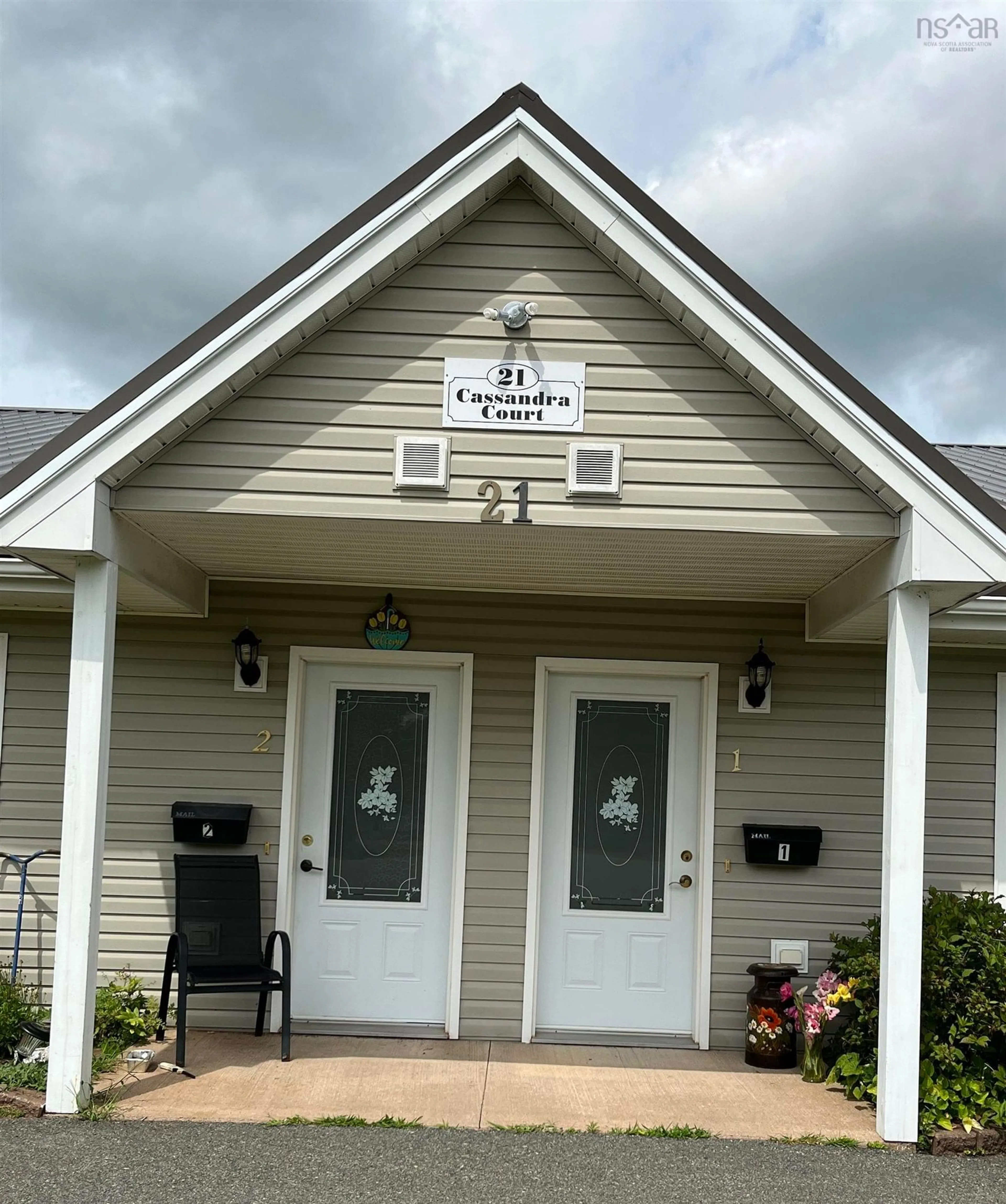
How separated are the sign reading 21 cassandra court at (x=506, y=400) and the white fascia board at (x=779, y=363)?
57 cm

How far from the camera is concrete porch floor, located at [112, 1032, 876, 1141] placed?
442 centimetres

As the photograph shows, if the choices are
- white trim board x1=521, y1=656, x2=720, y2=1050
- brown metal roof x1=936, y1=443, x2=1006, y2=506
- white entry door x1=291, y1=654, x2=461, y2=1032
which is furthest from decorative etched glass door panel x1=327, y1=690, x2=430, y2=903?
brown metal roof x1=936, y1=443, x2=1006, y2=506

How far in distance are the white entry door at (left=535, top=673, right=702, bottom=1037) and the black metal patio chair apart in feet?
4.96

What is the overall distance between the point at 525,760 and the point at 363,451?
2328mm

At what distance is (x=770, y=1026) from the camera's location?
5.37 metres

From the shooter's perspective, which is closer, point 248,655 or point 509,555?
point 509,555

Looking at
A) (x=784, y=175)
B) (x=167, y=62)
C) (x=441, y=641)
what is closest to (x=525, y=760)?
(x=441, y=641)

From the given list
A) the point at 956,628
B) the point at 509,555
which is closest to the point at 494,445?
the point at 509,555

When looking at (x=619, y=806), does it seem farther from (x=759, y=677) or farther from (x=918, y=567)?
(x=918, y=567)

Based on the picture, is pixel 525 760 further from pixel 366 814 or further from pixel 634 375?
pixel 634 375

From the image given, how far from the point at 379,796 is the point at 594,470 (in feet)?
8.60

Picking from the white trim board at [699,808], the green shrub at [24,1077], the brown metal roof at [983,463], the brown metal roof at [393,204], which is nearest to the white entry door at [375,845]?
the white trim board at [699,808]

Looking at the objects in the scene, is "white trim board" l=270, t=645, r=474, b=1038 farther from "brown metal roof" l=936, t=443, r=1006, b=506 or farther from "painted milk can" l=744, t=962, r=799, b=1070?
"brown metal roof" l=936, t=443, r=1006, b=506

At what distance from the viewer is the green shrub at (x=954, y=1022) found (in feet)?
14.3
